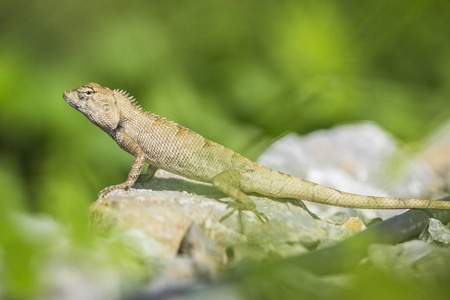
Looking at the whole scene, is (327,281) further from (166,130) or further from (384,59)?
(384,59)

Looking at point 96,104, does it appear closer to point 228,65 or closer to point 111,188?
point 111,188

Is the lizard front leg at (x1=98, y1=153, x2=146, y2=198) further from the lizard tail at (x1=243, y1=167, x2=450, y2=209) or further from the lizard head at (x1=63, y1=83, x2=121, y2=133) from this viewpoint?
the lizard tail at (x1=243, y1=167, x2=450, y2=209)

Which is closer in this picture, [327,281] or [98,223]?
[327,281]

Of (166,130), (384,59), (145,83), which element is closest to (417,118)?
(384,59)

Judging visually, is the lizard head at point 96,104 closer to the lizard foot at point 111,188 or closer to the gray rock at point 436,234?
the lizard foot at point 111,188

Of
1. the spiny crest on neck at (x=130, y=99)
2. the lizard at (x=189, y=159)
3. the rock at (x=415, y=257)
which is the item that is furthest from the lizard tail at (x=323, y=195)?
the spiny crest on neck at (x=130, y=99)

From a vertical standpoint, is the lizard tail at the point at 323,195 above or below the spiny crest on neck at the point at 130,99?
below

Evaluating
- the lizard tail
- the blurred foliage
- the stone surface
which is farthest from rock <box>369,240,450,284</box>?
the blurred foliage
